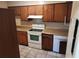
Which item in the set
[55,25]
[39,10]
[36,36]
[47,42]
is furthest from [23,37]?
[55,25]

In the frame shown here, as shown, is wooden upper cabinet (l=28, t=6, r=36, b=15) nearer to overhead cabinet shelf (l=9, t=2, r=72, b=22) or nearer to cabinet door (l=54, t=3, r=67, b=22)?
overhead cabinet shelf (l=9, t=2, r=72, b=22)

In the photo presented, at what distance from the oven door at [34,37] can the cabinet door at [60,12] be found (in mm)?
1031

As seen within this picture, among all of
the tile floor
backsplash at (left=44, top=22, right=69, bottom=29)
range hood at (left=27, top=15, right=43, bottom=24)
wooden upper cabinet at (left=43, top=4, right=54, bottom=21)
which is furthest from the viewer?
backsplash at (left=44, top=22, right=69, bottom=29)

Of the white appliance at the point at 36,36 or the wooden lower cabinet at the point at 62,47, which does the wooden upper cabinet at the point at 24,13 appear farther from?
the wooden lower cabinet at the point at 62,47

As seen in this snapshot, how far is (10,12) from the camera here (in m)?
1.38

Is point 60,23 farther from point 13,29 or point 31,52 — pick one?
point 13,29

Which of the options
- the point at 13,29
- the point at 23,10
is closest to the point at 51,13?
the point at 23,10

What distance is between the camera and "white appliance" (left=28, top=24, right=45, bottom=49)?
4.56 m

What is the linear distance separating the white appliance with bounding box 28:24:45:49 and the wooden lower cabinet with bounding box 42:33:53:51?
0.14 metres

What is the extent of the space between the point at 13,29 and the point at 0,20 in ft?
0.86

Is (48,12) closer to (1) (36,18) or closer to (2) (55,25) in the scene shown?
(1) (36,18)

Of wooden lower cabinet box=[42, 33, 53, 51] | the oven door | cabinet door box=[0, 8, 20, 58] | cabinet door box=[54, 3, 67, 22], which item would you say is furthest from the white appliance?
cabinet door box=[0, 8, 20, 58]

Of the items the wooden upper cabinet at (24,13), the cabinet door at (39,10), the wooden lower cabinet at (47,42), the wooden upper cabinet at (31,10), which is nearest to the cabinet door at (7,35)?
the wooden lower cabinet at (47,42)

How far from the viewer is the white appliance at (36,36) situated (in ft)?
15.0
